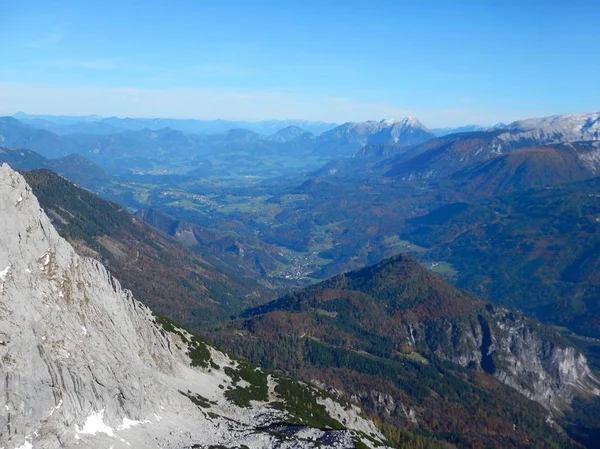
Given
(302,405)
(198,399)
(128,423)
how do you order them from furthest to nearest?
(302,405), (198,399), (128,423)

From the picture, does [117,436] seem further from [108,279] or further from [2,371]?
[108,279]

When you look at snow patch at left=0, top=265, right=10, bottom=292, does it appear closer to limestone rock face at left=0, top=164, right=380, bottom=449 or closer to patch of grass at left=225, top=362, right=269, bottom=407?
limestone rock face at left=0, top=164, right=380, bottom=449

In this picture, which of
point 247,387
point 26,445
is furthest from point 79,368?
point 247,387

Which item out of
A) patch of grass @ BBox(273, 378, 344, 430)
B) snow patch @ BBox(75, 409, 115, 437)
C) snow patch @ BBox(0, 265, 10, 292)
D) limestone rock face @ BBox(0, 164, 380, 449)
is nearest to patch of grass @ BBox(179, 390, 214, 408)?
limestone rock face @ BBox(0, 164, 380, 449)

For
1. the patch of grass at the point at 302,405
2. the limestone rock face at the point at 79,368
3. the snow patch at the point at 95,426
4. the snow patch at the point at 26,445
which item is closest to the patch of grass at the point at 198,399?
the limestone rock face at the point at 79,368

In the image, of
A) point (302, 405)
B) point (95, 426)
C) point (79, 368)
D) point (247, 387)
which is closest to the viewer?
point (95, 426)

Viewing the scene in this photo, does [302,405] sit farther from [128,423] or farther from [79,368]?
[79,368]

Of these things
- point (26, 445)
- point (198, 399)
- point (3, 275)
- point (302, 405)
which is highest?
point (3, 275)

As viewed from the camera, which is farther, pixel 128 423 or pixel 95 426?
pixel 128 423

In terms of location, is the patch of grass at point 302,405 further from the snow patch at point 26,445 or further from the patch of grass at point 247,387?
the snow patch at point 26,445
